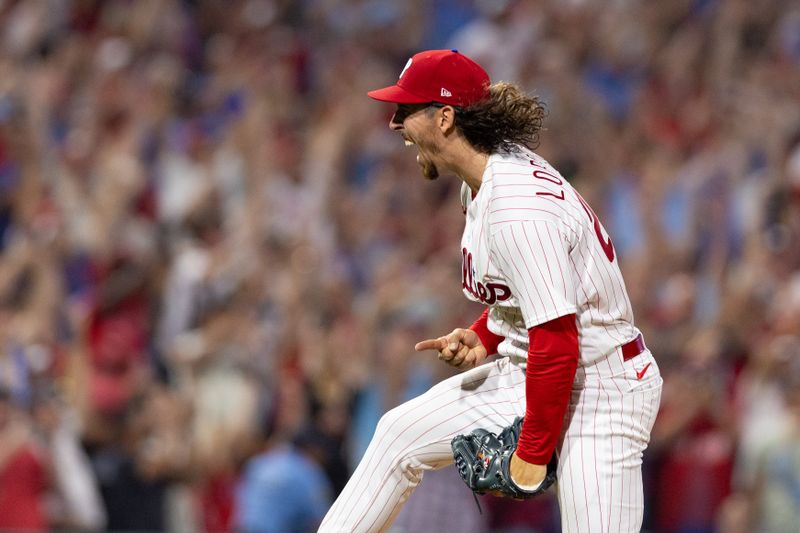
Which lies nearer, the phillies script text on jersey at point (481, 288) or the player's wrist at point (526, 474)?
the player's wrist at point (526, 474)

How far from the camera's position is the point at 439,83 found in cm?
324

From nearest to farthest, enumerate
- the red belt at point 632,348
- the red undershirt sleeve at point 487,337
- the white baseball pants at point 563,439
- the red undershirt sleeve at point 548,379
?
1. the red undershirt sleeve at point 548,379
2. the white baseball pants at point 563,439
3. the red belt at point 632,348
4. the red undershirt sleeve at point 487,337

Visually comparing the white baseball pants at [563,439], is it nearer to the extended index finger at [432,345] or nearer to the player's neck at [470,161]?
the extended index finger at [432,345]

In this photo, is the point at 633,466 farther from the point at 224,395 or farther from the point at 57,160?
the point at 57,160

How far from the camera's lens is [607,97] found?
8.22m

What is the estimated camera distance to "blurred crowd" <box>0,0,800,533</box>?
604 centimetres

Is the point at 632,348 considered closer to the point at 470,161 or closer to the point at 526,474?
the point at 526,474

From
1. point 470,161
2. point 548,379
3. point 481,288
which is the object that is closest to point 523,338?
point 481,288

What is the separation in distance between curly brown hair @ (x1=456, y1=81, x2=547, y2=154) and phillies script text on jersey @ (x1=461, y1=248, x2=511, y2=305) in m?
0.29

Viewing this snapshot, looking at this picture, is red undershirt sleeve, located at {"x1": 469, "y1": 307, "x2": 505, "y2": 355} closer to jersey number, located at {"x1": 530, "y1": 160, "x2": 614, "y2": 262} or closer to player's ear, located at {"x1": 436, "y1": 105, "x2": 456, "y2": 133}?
jersey number, located at {"x1": 530, "y1": 160, "x2": 614, "y2": 262}

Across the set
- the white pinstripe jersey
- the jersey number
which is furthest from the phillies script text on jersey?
the jersey number

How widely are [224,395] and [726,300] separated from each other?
2.62m

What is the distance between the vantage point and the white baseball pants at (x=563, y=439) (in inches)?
125

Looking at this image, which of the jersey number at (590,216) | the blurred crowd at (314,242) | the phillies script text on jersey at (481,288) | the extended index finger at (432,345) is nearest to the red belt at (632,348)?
the jersey number at (590,216)
